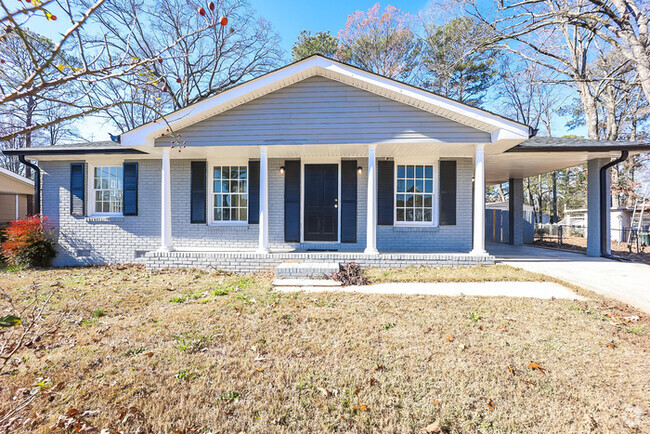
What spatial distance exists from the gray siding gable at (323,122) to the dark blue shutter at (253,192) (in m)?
1.29

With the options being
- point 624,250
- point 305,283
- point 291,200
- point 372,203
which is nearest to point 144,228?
point 291,200

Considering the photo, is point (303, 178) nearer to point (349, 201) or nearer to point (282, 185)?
point (282, 185)

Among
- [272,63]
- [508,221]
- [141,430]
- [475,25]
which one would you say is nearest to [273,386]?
[141,430]

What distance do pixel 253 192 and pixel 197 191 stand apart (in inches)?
64.3

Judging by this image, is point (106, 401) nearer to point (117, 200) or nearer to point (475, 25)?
point (117, 200)

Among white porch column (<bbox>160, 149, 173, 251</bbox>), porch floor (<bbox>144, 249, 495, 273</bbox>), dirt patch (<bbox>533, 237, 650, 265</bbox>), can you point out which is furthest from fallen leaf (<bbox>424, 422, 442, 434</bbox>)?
dirt patch (<bbox>533, 237, 650, 265</bbox>)

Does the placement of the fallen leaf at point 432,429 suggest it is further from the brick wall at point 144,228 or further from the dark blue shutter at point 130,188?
the dark blue shutter at point 130,188

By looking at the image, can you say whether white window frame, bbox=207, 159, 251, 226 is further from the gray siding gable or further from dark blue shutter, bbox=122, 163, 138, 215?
dark blue shutter, bbox=122, 163, 138, 215

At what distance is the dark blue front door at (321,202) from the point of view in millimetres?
8008

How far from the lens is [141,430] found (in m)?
1.92

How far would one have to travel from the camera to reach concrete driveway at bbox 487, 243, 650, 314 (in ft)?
15.2

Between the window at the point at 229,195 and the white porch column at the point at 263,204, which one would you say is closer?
A: the white porch column at the point at 263,204

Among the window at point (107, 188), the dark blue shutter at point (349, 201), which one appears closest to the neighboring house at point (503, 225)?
the dark blue shutter at point (349, 201)

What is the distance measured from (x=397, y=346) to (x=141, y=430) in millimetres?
2309
